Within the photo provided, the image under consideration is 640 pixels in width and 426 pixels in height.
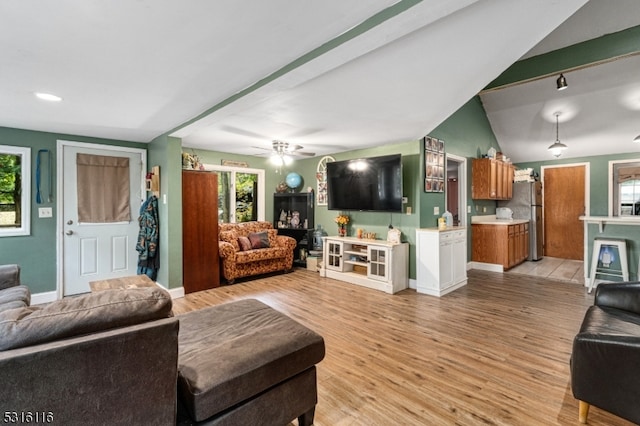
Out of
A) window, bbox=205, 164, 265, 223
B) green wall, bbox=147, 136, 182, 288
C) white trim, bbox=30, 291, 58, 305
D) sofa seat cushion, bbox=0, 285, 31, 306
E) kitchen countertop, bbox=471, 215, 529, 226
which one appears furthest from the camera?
window, bbox=205, 164, 265, 223

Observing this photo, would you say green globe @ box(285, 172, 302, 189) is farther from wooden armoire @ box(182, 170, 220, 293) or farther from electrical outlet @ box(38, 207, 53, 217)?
electrical outlet @ box(38, 207, 53, 217)

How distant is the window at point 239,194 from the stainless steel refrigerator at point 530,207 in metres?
5.63

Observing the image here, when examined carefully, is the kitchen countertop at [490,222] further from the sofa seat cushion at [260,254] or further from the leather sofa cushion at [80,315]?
the leather sofa cushion at [80,315]

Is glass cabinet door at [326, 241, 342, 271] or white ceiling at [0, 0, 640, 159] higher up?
white ceiling at [0, 0, 640, 159]

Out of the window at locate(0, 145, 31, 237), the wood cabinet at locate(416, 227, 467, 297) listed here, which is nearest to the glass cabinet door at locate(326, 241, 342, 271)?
the wood cabinet at locate(416, 227, 467, 297)

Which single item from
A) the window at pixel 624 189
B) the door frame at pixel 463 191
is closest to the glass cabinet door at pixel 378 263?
the door frame at pixel 463 191

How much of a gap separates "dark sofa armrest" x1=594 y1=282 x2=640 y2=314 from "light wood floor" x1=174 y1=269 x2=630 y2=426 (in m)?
0.57

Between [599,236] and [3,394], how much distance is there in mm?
6208

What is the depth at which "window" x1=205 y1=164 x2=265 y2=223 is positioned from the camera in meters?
5.75

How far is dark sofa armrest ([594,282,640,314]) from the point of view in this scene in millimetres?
2145

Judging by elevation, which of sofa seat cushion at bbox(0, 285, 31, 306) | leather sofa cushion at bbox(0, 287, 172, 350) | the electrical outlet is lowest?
sofa seat cushion at bbox(0, 285, 31, 306)

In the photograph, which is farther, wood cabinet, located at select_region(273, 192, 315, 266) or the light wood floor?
wood cabinet, located at select_region(273, 192, 315, 266)

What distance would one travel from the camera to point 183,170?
168 inches

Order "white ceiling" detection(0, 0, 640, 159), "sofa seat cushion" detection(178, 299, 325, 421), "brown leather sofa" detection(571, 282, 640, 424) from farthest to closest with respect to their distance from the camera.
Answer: "white ceiling" detection(0, 0, 640, 159), "brown leather sofa" detection(571, 282, 640, 424), "sofa seat cushion" detection(178, 299, 325, 421)
